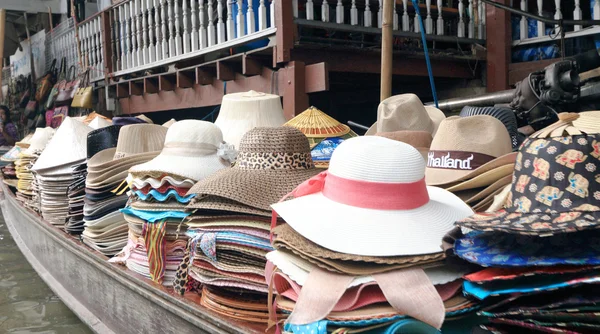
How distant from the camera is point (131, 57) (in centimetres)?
781

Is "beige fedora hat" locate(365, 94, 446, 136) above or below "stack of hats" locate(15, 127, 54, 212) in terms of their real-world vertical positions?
above

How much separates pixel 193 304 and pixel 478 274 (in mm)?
1292

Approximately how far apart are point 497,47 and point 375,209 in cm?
496

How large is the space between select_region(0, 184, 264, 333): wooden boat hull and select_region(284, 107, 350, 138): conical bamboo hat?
1.06 m

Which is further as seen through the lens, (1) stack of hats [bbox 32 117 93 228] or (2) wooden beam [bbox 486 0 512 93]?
(2) wooden beam [bbox 486 0 512 93]

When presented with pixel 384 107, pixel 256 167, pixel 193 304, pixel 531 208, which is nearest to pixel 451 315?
pixel 531 208

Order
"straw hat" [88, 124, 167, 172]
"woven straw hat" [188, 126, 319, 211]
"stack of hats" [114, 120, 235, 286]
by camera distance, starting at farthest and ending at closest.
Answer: "straw hat" [88, 124, 167, 172], "stack of hats" [114, 120, 235, 286], "woven straw hat" [188, 126, 319, 211]

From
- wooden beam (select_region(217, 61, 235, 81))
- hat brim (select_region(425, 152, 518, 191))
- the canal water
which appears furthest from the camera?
wooden beam (select_region(217, 61, 235, 81))

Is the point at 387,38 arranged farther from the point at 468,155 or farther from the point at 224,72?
the point at 224,72

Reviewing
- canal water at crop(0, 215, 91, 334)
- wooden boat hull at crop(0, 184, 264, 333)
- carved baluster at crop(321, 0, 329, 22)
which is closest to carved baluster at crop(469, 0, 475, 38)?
carved baluster at crop(321, 0, 329, 22)

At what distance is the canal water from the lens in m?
A: 3.97

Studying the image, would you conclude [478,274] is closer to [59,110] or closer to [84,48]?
[84,48]

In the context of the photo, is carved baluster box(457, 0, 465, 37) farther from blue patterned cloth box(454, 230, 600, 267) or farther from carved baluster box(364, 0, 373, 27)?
blue patterned cloth box(454, 230, 600, 267)

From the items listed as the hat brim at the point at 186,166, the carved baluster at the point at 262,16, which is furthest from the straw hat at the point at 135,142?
the carved baluster at the point at 262,16
